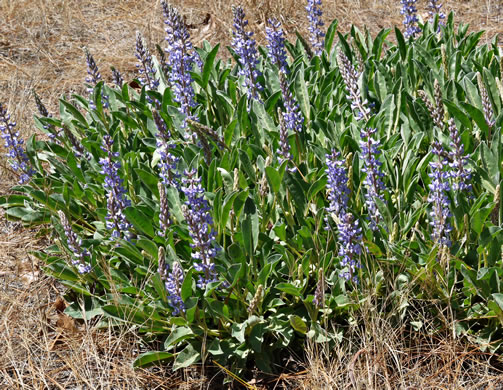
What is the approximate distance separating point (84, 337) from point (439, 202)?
2.05 meters

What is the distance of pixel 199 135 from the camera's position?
11.6 ft

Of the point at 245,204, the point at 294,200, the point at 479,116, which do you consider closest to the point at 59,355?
the point at 245,204

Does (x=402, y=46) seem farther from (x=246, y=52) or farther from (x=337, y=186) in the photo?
(x=337, y=186)

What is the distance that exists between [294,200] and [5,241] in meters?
2.24

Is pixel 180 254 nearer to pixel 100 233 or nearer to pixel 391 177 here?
pixel 100 233

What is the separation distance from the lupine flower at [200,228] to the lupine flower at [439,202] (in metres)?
1.10

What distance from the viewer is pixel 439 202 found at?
302 centimetres

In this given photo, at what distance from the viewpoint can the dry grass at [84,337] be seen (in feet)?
9.96

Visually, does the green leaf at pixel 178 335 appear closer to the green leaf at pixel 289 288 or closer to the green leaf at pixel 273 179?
the green leaf at pixel 289 288

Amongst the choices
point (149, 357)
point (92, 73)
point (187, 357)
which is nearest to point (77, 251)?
point (149, 357)

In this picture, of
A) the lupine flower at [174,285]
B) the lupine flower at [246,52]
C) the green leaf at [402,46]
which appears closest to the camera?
the lupine flower at [174,285]

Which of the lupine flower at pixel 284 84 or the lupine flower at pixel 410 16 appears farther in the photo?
the lupine flower at pixel 410 16

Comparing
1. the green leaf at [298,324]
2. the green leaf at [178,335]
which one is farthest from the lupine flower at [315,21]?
the green leaf at [178,335]

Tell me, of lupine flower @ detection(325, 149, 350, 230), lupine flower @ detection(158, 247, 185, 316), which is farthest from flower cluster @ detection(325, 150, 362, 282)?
lupine flower @ detection(158, 247, 185, 316)
